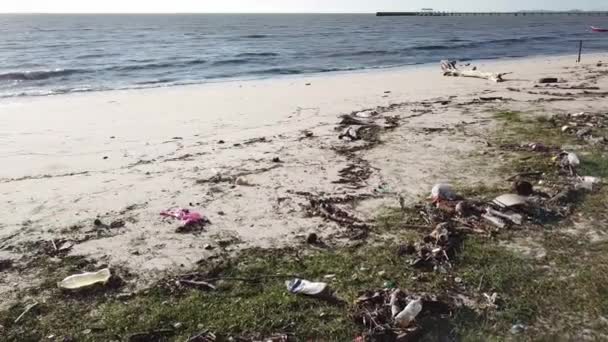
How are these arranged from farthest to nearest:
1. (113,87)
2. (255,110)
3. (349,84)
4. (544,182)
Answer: (113,87), (349,84), (255,110), (544,182)

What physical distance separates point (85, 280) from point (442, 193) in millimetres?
4512

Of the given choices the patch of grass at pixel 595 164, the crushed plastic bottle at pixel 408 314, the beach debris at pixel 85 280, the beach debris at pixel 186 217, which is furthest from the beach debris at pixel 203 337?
the patch of grass at pixel 595 164

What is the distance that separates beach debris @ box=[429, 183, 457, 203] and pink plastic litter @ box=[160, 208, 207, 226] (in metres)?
3.09

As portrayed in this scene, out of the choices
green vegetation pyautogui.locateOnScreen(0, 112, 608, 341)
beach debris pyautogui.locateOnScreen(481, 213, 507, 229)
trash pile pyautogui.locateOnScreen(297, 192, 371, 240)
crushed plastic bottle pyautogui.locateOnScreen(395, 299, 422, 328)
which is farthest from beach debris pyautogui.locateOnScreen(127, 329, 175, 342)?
beach debris pyautogui.locateOnScreen(481, 213, 507, 229)

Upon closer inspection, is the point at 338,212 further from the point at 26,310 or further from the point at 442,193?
the point at 26,310

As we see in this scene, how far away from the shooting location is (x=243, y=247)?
5.46m

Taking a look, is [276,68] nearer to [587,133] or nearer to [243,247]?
[587,133]

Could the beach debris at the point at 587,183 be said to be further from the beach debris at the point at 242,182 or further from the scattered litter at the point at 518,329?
the beach debris at the point at 242,182

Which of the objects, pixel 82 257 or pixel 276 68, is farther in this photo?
pixel 276 68

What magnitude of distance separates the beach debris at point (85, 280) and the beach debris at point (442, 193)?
4169 millimetres

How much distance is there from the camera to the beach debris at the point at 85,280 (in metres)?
4.64

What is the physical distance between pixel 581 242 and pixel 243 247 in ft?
12.4

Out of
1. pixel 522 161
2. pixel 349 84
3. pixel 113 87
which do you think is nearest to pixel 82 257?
pixel 522 161

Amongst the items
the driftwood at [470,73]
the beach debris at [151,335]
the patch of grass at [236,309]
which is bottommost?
the beach debris at [151,335]
